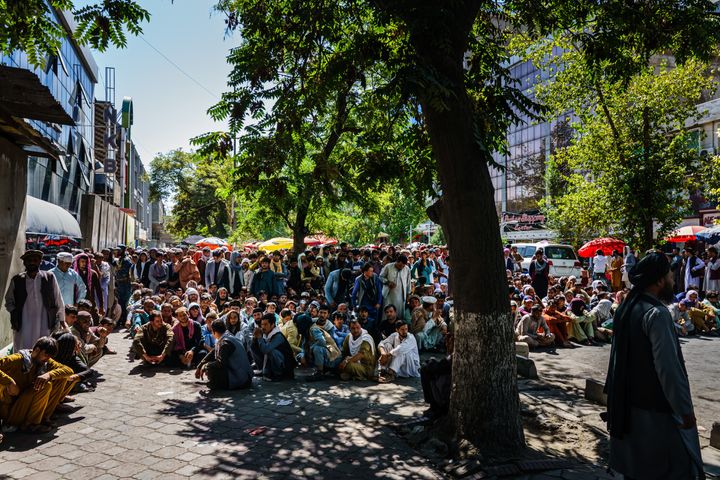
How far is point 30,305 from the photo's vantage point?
721 cm

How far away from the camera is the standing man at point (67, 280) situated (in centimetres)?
907

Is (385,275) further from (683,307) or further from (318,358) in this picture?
(683,307)

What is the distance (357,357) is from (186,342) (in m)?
3.14

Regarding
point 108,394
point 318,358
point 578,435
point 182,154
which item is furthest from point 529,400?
point 182,154

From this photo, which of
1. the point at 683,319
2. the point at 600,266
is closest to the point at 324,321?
the point at 683,319

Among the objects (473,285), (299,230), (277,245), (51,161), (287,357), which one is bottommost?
(287,357)

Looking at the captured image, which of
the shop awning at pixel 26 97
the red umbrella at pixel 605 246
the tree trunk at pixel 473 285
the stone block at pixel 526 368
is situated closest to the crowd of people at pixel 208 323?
the stone block at pixel 526 368

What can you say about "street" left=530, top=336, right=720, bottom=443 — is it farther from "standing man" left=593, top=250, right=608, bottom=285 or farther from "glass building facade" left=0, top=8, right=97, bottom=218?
"glass building facade" left=0, top=8, right=97, bottom=218

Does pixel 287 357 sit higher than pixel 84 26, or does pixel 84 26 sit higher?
pixel 84 26

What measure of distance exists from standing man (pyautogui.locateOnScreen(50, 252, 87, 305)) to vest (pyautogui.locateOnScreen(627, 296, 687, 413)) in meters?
8.95

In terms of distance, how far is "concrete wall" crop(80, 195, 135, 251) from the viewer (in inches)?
991

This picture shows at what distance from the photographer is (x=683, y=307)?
1279 cm

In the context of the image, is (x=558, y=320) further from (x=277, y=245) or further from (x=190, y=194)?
(x=190, y=194)

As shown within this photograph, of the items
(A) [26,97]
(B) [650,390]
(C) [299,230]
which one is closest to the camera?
(B) [650,390]
